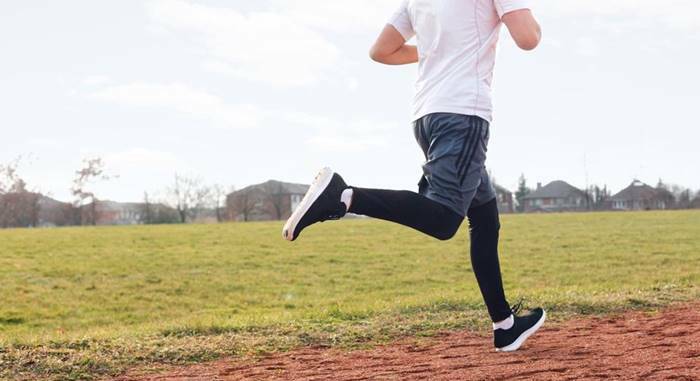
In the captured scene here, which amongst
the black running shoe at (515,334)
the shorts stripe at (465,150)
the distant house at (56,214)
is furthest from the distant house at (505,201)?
the shorts stripe at (465,150)

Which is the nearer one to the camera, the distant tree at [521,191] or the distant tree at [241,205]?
the distant tree at [241,205]

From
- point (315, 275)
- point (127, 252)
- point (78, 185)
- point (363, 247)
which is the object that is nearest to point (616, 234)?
point (363, 247)

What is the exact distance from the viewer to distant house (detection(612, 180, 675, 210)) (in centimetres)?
8962

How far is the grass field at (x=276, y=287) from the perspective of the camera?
5.74 metres

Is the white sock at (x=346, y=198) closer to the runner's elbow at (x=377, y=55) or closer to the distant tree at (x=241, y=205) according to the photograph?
the runner's elbow at (x=377, y=55)

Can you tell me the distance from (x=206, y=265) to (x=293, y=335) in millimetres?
17418

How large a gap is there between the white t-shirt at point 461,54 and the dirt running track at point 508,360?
1.40m

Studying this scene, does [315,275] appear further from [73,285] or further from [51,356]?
[51,356]

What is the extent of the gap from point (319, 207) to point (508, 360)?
1.59 metres

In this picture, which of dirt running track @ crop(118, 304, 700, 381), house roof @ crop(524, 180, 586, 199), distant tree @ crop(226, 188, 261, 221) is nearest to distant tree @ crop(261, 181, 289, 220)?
distant tree @ crop(226, 188, 261, 221)

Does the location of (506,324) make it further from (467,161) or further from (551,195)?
(551,195)

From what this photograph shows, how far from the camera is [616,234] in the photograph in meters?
32.3

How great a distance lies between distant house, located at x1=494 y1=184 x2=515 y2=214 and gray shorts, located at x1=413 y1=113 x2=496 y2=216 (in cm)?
7910

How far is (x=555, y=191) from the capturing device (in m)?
136
